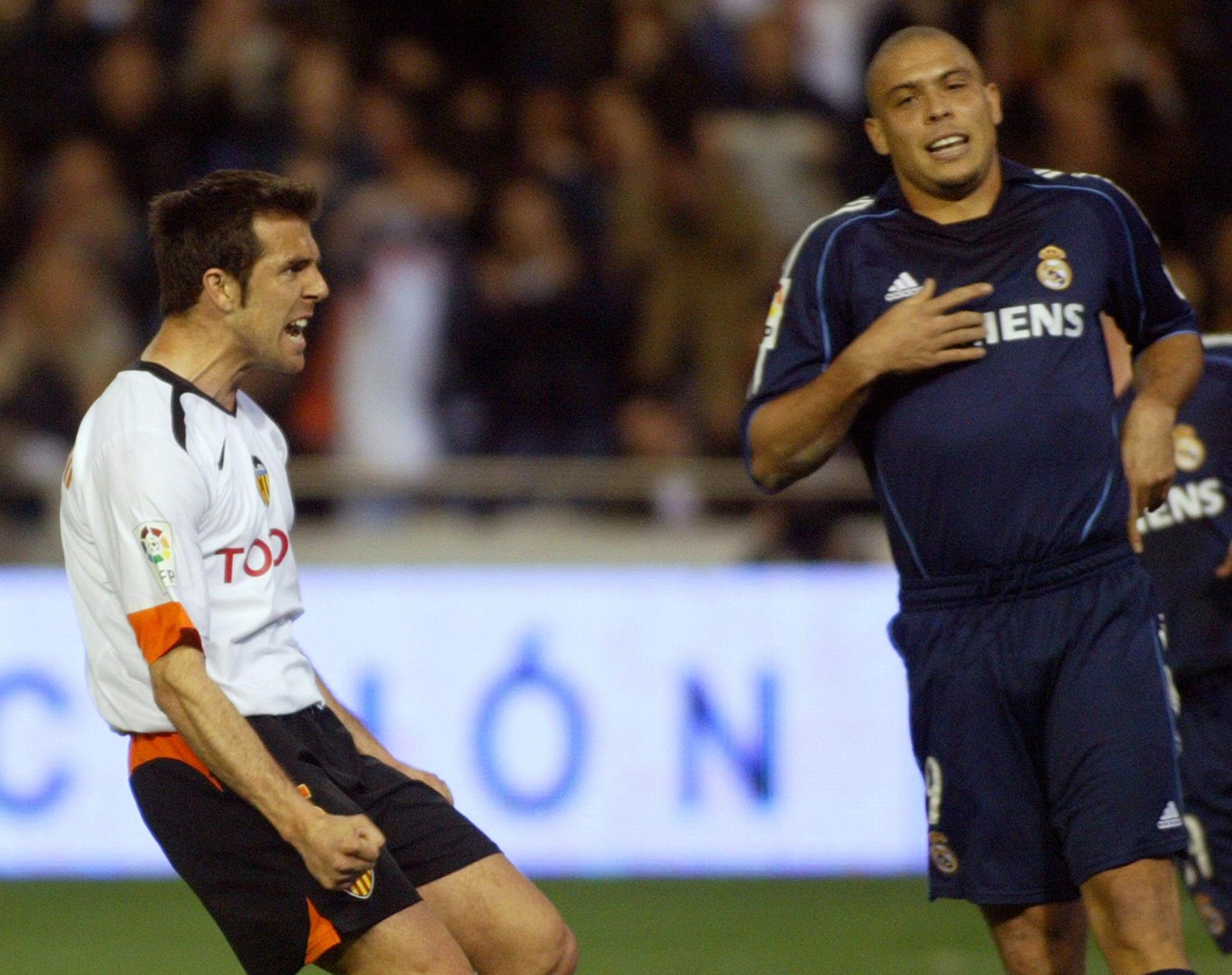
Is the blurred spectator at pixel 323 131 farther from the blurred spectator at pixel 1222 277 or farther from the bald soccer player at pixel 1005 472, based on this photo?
the bald soccer player at pixel 1005 472

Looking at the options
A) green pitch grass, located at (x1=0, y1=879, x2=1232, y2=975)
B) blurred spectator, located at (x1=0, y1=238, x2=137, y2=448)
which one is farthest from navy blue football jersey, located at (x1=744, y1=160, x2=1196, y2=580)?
blurred spectator, located at (x1=0, y1=238, x2=137, y2=448)

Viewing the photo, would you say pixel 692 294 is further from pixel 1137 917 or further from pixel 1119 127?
pixel 1137 917

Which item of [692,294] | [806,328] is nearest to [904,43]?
A: [806,328]

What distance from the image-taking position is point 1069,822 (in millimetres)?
4375

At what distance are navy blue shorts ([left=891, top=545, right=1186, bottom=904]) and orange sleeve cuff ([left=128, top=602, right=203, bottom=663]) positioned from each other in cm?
162

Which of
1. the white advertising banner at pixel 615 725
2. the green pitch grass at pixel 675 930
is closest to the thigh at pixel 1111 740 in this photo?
the green pitch grass at pixel 675 930

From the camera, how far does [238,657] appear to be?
13.9ft

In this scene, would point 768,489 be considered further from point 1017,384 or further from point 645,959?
point 645,959

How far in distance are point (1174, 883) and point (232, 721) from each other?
6.56ft

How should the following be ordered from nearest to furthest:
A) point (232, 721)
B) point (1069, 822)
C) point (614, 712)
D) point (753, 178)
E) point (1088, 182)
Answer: point (232, 721)
point (1069, 822)
point (1088, 182)
point (614, 712)
point (753, 178)

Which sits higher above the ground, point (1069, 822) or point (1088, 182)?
point (1088, 182)

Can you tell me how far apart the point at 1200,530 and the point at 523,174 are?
5397 mm

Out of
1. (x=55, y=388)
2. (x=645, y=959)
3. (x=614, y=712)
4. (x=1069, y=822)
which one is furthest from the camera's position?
(x=55, y=388)

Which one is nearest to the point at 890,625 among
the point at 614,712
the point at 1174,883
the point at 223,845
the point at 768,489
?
the point at 768,489
